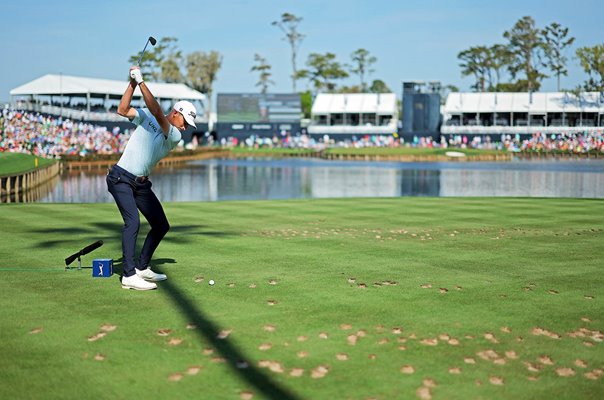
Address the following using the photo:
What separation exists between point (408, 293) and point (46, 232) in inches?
338

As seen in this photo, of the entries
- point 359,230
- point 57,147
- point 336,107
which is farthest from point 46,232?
point 336,107

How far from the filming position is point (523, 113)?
100750mm

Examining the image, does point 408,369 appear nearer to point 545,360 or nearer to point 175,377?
point 545,360

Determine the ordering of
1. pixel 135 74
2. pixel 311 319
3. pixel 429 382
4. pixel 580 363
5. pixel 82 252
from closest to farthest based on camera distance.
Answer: pixel 429 382, pixel 580 363, pixel 311 319, pixel 135 74, pixel 82 252

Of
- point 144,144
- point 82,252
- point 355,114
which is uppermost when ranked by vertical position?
point 355,114

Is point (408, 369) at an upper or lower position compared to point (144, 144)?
lower

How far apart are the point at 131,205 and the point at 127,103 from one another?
4.35 feet

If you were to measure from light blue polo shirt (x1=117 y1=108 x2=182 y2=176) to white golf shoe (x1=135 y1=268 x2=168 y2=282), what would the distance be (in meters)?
1.41

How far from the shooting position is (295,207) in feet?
71.1

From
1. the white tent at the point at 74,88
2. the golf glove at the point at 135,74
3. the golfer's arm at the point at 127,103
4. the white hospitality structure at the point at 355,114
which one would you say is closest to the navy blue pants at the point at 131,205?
the golfer's arm at the point at 127,103

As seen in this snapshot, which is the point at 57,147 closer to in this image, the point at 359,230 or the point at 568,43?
the point at 359,230

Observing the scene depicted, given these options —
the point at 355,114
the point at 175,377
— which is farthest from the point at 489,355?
the point at 355,114

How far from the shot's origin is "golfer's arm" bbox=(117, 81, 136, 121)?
8305mm

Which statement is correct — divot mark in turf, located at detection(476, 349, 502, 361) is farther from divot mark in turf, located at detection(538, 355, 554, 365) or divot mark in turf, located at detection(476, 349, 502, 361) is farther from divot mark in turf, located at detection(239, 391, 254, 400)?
divot mark in turf, located at detection(239, 391, 254, 400)
